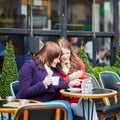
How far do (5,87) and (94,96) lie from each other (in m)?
2.37

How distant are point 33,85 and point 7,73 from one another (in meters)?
2.09

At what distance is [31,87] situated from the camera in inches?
170

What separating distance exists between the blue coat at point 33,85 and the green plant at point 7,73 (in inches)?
75.3

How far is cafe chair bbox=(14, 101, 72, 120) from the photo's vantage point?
10.4 feet

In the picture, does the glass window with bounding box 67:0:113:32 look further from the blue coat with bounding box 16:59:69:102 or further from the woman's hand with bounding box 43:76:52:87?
the woman's hand with bounding box 43:76:52:87

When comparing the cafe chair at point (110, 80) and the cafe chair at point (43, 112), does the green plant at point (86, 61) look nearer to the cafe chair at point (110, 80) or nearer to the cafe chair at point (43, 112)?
the cafe chair at point (110, 80)

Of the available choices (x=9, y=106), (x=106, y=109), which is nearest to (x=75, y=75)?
(x=106, y=109)

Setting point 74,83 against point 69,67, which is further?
point 69,67

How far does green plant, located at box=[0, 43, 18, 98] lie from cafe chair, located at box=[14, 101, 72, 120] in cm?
310

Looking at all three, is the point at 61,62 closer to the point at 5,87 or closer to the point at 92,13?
the point at 5,87

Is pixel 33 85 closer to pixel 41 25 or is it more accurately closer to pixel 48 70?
pixel 48 70

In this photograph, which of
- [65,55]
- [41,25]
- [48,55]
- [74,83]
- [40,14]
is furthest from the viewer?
[40,14]

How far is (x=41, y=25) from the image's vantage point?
7.84m

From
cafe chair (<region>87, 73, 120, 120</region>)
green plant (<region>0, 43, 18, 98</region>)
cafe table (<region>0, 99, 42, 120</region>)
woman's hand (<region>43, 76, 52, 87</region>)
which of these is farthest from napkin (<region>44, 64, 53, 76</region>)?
green plant (<region>0, 43, 18, 98</region>)
